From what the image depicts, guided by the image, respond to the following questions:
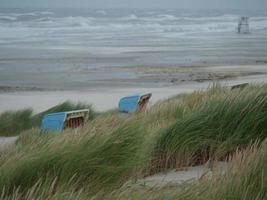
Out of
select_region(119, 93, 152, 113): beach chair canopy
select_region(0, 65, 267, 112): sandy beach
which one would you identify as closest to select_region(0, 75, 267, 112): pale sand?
select_region(0, 65, 267, 112): sandy beach

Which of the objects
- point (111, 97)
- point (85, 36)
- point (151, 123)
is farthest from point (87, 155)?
point (85, 36)

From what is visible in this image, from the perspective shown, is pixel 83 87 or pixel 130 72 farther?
pixel 130 72

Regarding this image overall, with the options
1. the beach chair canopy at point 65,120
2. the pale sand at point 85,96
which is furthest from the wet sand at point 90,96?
the beach chair canopy at point 65,120

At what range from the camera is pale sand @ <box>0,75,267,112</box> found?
1517 centimetres

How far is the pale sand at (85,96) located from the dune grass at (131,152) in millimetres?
8858

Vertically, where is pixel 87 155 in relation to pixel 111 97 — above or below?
above

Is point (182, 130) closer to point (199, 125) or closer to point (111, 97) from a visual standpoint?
point (199, 125)

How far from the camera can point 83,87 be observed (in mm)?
19094

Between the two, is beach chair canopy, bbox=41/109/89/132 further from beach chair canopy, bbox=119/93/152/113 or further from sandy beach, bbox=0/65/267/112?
sandy beach, bbox=0/65/267/112

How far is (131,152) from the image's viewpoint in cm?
478

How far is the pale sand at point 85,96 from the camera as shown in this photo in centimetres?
1517

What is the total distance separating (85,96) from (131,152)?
12120mm

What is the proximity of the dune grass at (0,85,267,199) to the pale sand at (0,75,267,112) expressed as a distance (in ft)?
29.1

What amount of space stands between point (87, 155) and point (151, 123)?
2056mm
